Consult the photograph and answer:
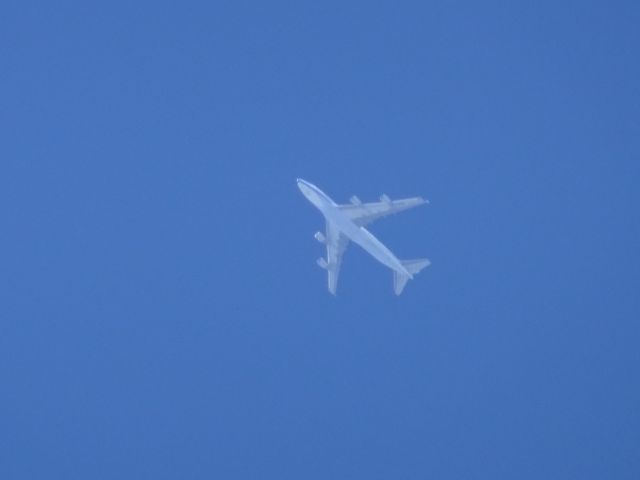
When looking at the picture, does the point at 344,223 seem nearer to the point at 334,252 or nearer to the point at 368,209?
the point at 368,209

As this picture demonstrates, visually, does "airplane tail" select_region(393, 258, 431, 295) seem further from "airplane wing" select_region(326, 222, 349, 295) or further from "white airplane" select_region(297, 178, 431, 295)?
"airplane wing" select_region(326, 222, 349, 295)

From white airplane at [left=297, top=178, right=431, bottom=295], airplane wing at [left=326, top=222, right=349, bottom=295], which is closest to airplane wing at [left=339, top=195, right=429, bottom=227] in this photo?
white airplane at [left=297, top=178, right=431, bottom=295]

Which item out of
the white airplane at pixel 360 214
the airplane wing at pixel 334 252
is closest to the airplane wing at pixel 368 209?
the white airplane at pixel 360 214

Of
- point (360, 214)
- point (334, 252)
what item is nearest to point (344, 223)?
point (360, 214)

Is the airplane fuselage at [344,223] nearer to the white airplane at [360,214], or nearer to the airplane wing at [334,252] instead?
the white airplane at [360,214]

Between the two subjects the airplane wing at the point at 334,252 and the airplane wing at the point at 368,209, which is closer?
the airplane wing at the point at 368,209
